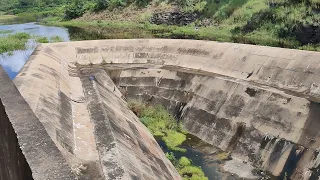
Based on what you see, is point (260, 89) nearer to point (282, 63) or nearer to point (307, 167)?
point (282, 63)

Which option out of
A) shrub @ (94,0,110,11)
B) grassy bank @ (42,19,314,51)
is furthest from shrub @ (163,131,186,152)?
shrub @ (94,0,110,11)

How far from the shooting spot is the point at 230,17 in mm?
32844

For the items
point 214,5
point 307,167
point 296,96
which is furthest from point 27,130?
point 214,5

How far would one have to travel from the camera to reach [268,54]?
1314 cm

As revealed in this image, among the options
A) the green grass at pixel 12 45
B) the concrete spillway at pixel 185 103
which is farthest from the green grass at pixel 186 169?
the green grass at pixel 12 45

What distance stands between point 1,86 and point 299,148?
761cm

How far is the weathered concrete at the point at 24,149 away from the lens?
3.90 m

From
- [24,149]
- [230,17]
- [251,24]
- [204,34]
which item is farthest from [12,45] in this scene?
[24,149]

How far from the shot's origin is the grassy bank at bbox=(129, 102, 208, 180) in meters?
10.3

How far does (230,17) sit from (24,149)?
1211 inches

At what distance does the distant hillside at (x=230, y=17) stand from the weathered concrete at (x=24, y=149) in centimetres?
1949

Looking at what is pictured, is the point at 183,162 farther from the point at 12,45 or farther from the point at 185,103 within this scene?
the point at 12,45

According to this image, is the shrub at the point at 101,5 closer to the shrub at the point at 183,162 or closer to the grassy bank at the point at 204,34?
the grassy bank at the point at 204,34

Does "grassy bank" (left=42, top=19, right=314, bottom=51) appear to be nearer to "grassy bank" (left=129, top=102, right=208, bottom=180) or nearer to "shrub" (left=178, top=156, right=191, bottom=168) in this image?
"grassy bank" (left=129, top=102, right=208, bottom=180)
